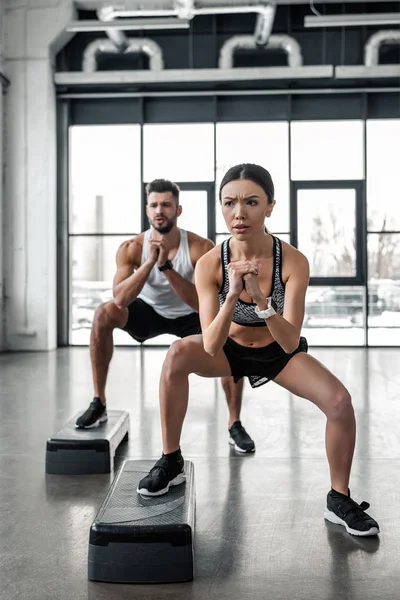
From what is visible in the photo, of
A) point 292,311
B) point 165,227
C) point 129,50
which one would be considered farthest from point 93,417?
point 129,50

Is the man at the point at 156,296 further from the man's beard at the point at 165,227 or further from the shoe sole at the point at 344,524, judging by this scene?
Result: the shoe sole at the point at 344,524

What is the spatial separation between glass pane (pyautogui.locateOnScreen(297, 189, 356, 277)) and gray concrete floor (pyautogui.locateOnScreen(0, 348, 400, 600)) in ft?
13.7

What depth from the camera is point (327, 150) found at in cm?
924

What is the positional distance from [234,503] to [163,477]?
41 centimetres

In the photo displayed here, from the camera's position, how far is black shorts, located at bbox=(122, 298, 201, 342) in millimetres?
4020

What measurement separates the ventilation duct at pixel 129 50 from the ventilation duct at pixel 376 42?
2653mm

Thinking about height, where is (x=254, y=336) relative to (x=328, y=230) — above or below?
below

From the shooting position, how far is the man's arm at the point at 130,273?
11.6 ft

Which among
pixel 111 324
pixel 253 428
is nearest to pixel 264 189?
pixel 111 324

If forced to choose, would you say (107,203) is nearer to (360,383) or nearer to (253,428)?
(360,383)

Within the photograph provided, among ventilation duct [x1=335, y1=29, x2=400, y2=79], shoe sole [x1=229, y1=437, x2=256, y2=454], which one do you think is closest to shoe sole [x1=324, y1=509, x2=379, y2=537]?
shoe sole [x1=229, y1=437, x2=256, y2=454]

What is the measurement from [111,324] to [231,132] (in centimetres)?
607

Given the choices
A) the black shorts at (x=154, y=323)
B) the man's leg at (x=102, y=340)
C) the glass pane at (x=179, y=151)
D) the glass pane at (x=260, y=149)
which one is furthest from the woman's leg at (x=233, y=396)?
the glass pane at (x=179, y=151)

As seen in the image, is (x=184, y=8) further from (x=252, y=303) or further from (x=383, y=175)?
(x=252, y=303)
